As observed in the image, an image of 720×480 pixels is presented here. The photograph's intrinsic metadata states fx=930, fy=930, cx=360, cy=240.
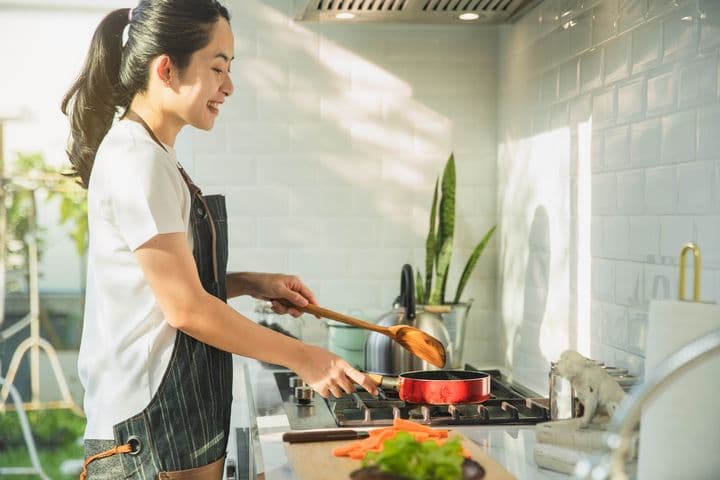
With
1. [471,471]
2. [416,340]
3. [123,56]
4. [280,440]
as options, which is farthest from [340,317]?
[471,471]

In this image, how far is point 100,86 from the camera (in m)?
1.99

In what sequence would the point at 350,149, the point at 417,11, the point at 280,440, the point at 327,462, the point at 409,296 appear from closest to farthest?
the point at 327,462
the point at 280,440
the point at 409,296
the point at 417,11
the point at 350,149

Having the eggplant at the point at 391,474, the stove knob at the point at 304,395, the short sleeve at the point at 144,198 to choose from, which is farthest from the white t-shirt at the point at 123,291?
the eggplant at the point at 391,474

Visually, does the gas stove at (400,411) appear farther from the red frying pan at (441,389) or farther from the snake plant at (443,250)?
the snake plant at (443,250)

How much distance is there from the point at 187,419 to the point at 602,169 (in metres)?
1.13

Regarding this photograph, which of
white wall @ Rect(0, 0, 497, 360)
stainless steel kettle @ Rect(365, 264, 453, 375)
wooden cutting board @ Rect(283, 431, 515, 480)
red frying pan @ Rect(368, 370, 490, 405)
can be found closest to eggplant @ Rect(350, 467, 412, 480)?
wooden cutting board @ Rect(283, 431, 515, 480)

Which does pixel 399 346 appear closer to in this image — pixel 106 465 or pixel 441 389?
pixel 441 389

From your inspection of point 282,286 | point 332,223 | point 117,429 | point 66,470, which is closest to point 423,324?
point 282,286

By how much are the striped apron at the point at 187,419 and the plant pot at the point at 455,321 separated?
105 cm

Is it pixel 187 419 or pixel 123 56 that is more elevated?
pixel 123 56

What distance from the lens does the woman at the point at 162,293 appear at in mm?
1706

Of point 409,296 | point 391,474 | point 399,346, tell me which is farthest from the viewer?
point 409,296

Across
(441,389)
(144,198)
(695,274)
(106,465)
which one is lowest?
(106,465)

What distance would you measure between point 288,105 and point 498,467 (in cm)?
190
